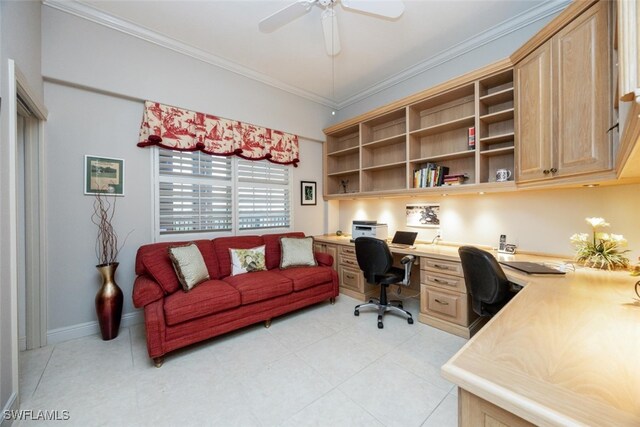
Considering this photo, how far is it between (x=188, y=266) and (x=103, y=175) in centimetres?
128

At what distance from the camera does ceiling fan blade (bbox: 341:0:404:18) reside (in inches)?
70.6

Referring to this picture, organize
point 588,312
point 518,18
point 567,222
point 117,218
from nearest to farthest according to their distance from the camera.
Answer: point 588,312 < point 567,222 < point 518,18 < point 117,218

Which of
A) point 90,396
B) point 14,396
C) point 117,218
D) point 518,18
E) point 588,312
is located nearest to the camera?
point 588,312

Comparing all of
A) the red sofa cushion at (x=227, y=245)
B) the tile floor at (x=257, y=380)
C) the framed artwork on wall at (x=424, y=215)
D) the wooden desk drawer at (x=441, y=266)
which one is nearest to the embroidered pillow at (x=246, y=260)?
the red sofa cushion at (x=227, y=245)

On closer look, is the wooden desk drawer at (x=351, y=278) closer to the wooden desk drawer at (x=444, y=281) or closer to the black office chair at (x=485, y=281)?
the wooden desk drawer at (x=444, y=281)

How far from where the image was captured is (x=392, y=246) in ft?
10.0

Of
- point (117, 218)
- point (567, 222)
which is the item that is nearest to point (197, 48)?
point (117, 218)

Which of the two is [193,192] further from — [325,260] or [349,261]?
[349,261]

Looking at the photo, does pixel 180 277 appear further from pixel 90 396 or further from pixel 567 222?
pixel 567 222

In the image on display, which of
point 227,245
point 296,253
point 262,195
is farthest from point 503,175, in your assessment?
point 227,245

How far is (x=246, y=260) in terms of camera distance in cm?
290

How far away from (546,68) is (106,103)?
12.8 feet

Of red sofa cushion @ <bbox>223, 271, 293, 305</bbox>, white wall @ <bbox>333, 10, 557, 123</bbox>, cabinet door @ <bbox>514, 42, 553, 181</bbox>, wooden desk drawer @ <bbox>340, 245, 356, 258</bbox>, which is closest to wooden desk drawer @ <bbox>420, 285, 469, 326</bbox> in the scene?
wooden desk drawer @ <bbox>340, 245, 356, 258</bbox>

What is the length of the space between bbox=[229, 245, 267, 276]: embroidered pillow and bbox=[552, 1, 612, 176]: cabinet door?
2850 millimetres
